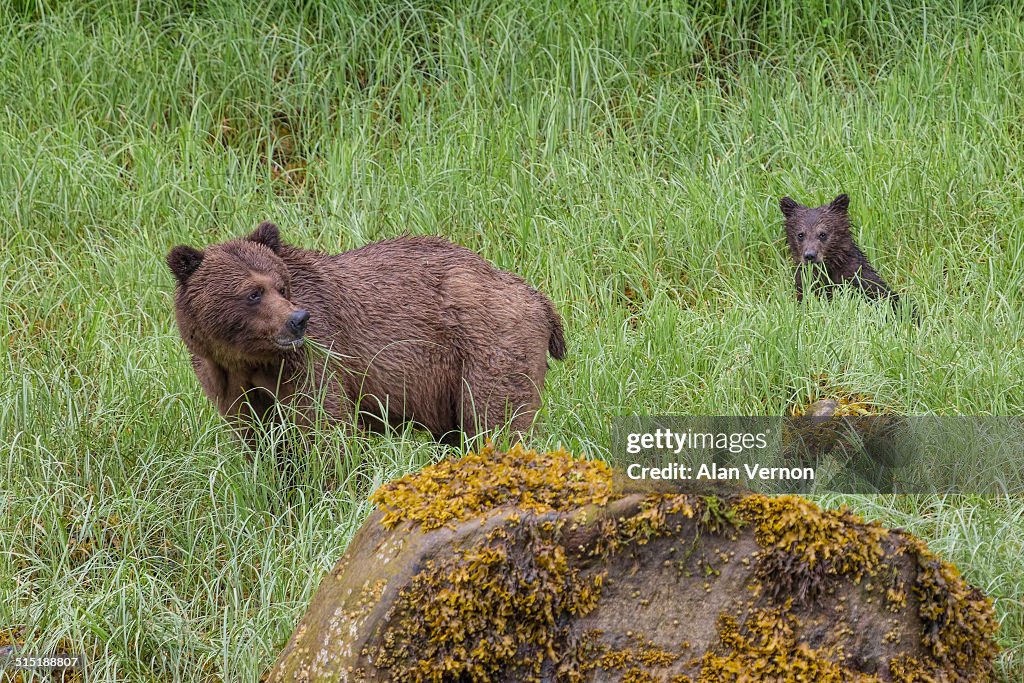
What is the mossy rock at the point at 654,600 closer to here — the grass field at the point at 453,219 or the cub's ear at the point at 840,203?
the grass field at the point at 453,219

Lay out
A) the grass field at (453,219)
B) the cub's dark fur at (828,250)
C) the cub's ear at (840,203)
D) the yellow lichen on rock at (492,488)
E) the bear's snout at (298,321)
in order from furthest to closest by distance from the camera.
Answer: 1. the cub's ear at (840,203)
2. the cub's dark fur at (828,250)
3. the bear's snout at (298,321)
4. the grass field at (453,219)
5. the yellow lichen on rock at (492,488)

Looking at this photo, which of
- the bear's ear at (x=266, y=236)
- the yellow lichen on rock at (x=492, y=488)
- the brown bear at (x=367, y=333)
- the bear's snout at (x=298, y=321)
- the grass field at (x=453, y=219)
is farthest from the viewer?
the bear's ear at (x=266, y=236)

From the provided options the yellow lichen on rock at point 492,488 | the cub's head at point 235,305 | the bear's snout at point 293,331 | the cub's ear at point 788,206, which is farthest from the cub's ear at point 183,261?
the cub's ear at point 788,206

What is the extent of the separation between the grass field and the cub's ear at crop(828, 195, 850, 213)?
26cm

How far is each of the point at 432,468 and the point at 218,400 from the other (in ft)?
6.32

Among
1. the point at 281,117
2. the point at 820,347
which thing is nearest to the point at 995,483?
the point at 820,347

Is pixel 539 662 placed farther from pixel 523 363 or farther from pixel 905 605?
pixel 523 363

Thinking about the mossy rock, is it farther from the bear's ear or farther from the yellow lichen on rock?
the bear's ear

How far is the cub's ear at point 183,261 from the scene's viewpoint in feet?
17.5

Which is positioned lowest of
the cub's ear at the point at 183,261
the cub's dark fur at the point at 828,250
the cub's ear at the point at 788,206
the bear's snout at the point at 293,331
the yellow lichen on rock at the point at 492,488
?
the cub's dark fur at the point at 828,250

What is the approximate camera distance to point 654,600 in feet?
11.3

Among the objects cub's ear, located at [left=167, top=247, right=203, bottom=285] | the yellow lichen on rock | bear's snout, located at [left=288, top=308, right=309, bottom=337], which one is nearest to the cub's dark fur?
bear's snout, located at [left=288, top=308, right=309, bottom=337]

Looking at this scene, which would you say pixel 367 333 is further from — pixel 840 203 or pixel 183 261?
pixel 840 203

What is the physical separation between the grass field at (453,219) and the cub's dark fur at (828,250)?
140 millimetres
